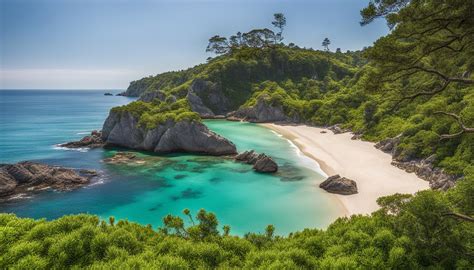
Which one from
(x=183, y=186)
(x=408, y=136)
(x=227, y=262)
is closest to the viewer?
(x=227, y=262)

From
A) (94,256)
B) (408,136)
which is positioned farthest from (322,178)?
(94,256)

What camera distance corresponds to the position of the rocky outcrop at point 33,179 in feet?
107

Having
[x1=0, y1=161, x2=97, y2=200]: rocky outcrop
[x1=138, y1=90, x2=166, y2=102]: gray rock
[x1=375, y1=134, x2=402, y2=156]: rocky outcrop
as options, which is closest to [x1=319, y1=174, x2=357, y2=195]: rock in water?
[x1=375, y1=134, x2=402, y2=156]: rocky outcrop

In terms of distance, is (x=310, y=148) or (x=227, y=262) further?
(x=310, y=148)

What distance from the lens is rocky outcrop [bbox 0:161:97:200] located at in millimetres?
32469

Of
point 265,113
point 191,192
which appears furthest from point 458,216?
point 265,113

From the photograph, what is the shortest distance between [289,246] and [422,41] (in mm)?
10533

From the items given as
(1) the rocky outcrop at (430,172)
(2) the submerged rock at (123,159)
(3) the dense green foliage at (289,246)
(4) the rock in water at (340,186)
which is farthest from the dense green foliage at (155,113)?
(3) the dense green foliage at (289,246)

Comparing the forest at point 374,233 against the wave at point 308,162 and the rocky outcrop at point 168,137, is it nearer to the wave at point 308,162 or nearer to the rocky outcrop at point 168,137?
the wave at point 308,162

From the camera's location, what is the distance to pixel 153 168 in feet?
141

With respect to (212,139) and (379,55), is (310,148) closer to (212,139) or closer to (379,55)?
(212,139)

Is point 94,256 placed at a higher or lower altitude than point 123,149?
higher

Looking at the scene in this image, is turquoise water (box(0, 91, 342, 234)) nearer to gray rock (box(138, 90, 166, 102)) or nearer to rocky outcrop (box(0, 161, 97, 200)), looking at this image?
rocky outcrop (box(0, 161, 97, 200))

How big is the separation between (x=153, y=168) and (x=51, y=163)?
16.4 m
